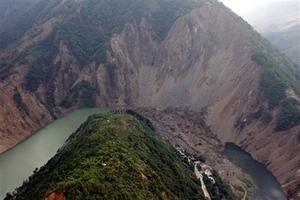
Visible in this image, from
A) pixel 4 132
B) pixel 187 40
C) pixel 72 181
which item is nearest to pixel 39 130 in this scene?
pixel 4 132

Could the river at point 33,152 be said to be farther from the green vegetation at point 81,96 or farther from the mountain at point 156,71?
the green vegetation at point 81,96

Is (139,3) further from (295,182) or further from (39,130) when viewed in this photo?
(295,182)

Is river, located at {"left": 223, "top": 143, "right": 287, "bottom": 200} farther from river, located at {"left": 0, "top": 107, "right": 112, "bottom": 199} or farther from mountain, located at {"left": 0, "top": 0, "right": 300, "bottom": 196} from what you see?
river, located at {"left": 0, "top": 107, "right": 112, "bottom": 199}

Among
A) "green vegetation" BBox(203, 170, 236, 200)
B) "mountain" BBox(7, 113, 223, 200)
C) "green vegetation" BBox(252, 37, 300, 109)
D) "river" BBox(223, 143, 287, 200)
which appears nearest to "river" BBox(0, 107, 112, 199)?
"mountain" BBox(7, 113, 223, 200)

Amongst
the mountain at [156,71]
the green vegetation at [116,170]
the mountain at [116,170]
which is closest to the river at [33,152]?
the mountain at [156,71]

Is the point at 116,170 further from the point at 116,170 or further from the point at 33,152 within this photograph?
the point at 33,152

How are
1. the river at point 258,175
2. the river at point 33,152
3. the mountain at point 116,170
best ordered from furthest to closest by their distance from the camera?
the river at point 258,175
the river at point 33,152
the mountain at point 116,170

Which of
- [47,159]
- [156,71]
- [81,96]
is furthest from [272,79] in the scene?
[47,159]

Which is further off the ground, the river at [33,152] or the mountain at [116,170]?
the mountain at [116,170]
